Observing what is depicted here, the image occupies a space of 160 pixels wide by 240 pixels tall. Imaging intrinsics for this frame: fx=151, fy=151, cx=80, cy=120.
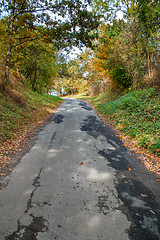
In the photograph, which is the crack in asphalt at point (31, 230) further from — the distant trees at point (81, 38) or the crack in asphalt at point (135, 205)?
the distant trees at point (81, 38)

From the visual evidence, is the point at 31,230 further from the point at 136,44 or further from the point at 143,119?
the point at 136,44

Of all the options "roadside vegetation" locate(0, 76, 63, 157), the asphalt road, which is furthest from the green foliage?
"roadside vegetation" locate(0, 76, 63, 157)

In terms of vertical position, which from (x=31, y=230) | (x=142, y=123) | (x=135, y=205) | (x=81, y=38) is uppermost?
(x=81, y=38)

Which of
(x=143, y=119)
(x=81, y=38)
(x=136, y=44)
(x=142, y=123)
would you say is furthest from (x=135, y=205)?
(x=136, y=44)

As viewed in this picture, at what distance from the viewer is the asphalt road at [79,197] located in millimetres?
2562

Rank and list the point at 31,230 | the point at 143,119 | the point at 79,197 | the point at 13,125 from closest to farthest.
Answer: the point at 31,230
the point at 79,197
the point at 13,125
the point at 143,119

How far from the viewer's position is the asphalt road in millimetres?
2562

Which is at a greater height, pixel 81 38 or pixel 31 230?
pixel 81 38

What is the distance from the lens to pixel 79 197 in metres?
3.35

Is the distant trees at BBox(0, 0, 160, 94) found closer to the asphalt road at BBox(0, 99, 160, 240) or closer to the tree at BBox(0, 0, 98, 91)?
the tree at BBox(0, 0, 98, 91)

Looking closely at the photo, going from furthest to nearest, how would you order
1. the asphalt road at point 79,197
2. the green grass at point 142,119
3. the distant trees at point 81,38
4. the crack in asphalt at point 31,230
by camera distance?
the distant trees at point 81,38 < the green grass at point 142,119 < the asphalt road at point 79,197 < the crack in asphalt at point 31,230

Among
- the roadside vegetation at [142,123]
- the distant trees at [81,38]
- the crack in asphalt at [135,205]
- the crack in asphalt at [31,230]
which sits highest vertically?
the distant trees at [81,38]

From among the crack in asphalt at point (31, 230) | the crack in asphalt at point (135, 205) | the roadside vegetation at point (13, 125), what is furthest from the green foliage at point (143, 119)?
the roadside vegetation at point (13, 125)

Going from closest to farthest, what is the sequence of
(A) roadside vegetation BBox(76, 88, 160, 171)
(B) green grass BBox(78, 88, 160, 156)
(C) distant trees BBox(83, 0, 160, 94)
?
(A) roadside vegetation BBox(76, 88, 160, 171) → (B) green grass BBox(78, 88, 160, 156) → (C) distant trees BBox(83, 0, 160, 94)
